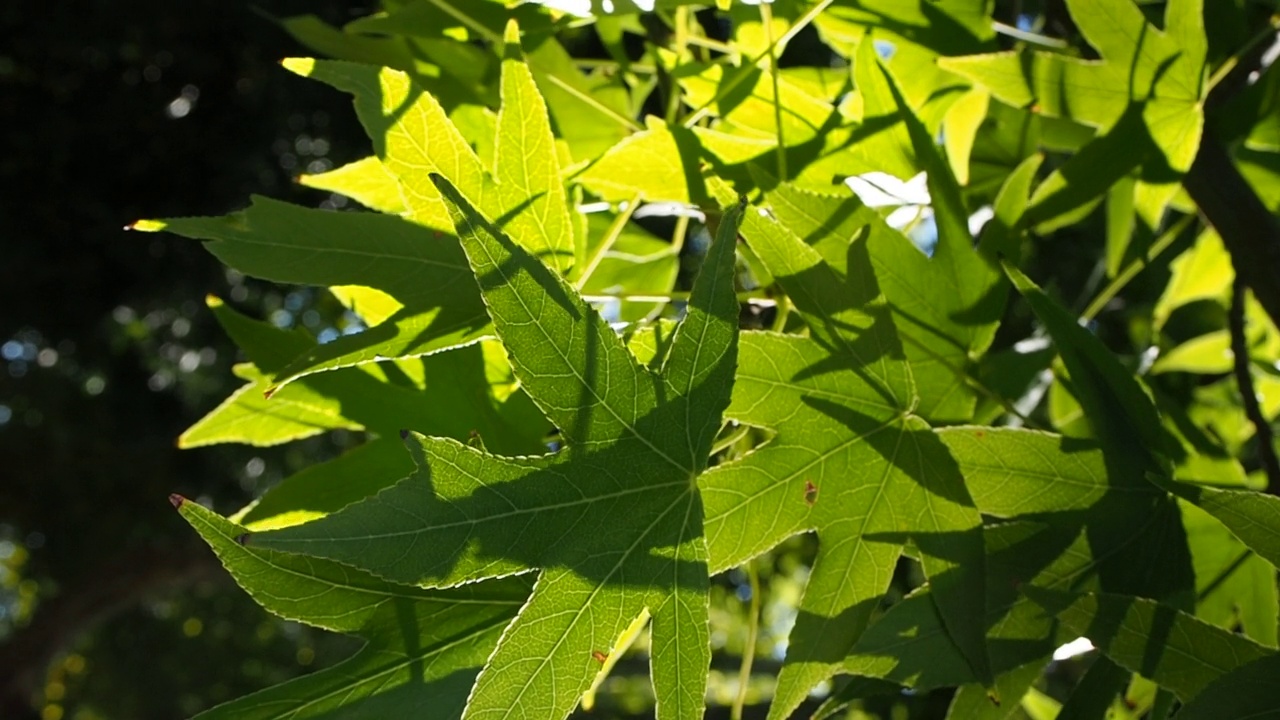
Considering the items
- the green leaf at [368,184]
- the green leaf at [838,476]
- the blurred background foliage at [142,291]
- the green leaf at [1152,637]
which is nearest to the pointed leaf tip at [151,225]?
the green leaf at [368,184]

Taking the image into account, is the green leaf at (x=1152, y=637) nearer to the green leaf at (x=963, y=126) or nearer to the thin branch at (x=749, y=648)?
the thin branch at (x=749, y=648)

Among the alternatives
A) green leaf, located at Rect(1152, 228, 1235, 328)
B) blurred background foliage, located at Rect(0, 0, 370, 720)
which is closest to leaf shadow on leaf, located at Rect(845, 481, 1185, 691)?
green leaf, located at Rect(1152, 228, 1235, 328)

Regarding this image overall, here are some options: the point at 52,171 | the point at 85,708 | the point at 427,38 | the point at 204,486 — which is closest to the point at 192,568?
the point at 204,486

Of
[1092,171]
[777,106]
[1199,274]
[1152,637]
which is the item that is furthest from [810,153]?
[1199,274]

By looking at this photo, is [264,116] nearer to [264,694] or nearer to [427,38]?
[427,38]

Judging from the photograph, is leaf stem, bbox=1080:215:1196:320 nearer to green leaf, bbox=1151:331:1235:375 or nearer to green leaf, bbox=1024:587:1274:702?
green leaf, bbox=1151:331:1235:375
